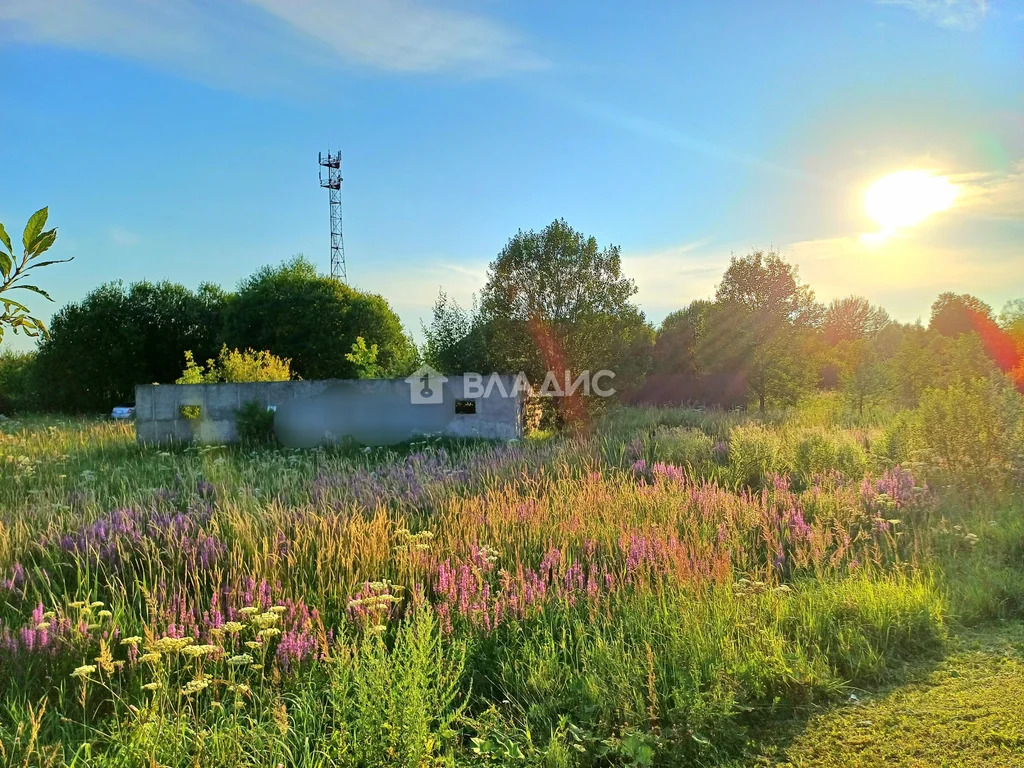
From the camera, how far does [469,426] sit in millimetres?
13414

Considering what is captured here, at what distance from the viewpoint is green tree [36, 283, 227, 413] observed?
26344 mm

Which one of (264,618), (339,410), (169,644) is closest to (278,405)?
(339,410)

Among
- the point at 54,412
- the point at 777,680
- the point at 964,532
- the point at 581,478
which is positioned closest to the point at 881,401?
the point at 964,532

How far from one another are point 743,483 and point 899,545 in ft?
8.32

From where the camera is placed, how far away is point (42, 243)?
164 cm

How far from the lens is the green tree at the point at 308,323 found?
26375mm

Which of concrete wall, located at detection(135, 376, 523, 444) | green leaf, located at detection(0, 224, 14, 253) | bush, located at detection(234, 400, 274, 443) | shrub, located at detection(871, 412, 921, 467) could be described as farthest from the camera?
bush, located at detection(234, 400, 274, 443)

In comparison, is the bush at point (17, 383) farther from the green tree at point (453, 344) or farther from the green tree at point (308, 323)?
the green tree at point (453, 344)

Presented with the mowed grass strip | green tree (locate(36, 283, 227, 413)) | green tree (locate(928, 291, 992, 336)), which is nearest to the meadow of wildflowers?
the mowed grass strip

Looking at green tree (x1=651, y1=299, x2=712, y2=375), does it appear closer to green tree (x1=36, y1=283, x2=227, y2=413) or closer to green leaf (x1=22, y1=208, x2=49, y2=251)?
green tree (x1=36, y1=283, x2=227, y2=413)

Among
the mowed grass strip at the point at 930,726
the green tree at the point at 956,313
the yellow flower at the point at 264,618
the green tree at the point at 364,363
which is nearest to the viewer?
the mowed grass strip at the point at 930,726

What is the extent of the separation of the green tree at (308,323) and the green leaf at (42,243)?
24460 mm

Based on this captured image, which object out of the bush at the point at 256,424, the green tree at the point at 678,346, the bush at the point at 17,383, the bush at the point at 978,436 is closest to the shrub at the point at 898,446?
the bush at the point at 978,436

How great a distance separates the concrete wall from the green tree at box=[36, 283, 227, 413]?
48.2ft
